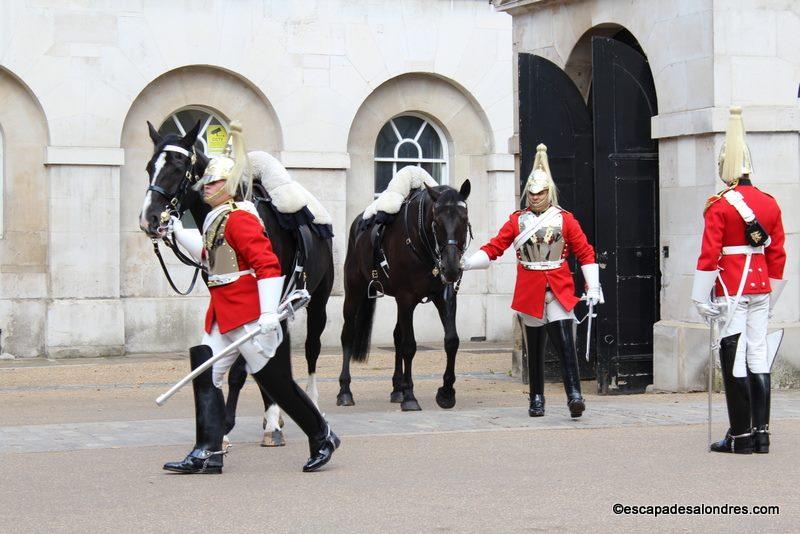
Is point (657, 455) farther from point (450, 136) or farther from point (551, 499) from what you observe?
point (450, 136)

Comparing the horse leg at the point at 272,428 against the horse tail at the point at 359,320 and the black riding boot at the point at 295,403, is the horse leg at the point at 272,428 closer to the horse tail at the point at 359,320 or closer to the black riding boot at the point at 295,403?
the black riding boot at the point at 295,403

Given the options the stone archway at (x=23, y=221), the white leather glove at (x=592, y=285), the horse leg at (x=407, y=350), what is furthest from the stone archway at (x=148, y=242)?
the white leather glove at (x=592, y=285)

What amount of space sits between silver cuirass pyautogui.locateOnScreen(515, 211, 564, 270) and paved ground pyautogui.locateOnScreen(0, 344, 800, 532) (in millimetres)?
1211

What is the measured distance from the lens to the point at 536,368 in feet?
35.3

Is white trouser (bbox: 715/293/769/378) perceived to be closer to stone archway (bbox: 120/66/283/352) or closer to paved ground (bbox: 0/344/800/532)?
paved ground (bbox: 0/344/800/532)

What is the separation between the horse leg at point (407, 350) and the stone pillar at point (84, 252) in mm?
6499

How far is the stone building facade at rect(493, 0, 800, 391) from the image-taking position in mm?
12438

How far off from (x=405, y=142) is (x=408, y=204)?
779cm

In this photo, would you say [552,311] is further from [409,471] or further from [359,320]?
[409,471]

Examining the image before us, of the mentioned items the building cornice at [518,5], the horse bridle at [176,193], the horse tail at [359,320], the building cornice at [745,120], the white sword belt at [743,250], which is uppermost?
the building cornice at [518,5]

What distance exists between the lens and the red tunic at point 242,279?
7961 mm

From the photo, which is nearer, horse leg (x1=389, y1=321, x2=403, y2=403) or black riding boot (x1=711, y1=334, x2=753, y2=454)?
black riding boot (x1=711, y1=334, x2=753, y2=454)

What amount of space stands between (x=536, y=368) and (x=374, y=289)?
2.21 m

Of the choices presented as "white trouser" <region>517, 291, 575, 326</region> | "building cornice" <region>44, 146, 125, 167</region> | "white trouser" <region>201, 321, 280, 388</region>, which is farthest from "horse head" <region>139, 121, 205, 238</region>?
"building cornice" <region>44, 146, 125, 167</region>
